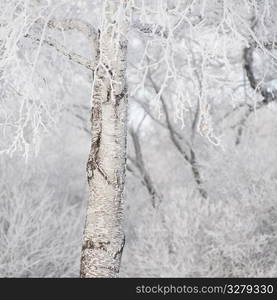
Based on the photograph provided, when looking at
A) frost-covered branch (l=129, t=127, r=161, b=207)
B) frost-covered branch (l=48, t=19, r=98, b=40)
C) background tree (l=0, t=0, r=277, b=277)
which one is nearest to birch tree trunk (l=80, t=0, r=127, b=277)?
frost-covered branch (l=48, t=19, r=98, b=40)

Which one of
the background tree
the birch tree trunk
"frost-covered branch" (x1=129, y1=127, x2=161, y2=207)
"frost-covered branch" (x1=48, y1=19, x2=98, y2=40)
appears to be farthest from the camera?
"frost-covered branch" (x1=129, y1=127, x2=161, y2=207)

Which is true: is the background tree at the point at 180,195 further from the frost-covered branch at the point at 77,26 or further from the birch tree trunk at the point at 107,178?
the birch tree trunk at the point at 107,178

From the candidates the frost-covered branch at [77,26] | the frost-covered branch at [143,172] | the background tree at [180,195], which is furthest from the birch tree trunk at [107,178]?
the frost-covered branch at [143,172]

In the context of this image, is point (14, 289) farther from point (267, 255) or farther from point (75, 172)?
point (75, 172)

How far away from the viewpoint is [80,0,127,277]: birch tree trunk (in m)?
5.08

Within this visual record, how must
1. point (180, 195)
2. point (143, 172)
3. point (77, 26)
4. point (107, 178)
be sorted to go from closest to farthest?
1. point (107, 178)
2. point (77, 26)
3. point (180, 195)
4. point (143, 172)

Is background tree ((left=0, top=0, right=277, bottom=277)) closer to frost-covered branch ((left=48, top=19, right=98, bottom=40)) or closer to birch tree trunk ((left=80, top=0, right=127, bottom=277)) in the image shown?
frost-covered branch ((left=48, top=19, right=98, bottom=40))

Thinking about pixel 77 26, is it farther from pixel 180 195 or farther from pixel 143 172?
pixel 143 172

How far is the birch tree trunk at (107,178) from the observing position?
5.08m

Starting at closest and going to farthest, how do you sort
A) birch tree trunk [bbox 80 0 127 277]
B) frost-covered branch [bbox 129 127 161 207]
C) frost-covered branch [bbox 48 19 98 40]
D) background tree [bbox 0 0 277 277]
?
birch tree trunk [bbox 80 0 127 277], frost-covered branch [bbox 48 19 98 40], background tree [bbox 0 0 277 277], frost-covered branch [bbox 129 127 161 207]

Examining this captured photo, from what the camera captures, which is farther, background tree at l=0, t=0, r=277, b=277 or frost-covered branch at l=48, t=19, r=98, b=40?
background tree at l=0, t=0, r=277, b=277

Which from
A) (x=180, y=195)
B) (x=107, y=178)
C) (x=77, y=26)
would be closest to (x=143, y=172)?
(x=180, y=195)

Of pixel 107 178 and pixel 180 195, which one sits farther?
pixel 180 195

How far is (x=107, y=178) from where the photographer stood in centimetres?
508
